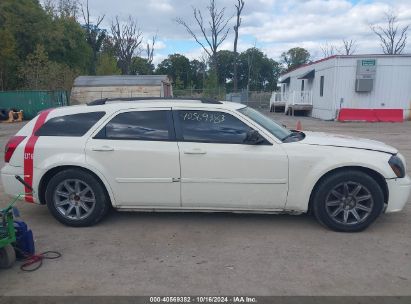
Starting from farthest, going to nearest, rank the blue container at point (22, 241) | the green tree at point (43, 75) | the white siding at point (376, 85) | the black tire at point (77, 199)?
the green tree at point (43, 75) → the white siding at point (376, 85) → the black tire at point (77, 199) → the blue container at point (22, 241)

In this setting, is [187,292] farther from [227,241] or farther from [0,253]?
[0,253]

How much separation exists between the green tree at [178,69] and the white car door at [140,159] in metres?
65.2

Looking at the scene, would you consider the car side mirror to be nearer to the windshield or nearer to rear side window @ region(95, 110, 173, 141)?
the windshield

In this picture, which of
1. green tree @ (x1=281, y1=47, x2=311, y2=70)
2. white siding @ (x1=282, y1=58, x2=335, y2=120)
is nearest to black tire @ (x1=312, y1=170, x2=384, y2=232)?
white siding @ (x1=282, y1=58, x2=335, y2=120)

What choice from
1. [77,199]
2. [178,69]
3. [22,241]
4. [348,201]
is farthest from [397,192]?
[178,69]

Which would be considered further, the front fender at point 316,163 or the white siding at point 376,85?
the white siding at point 376,85

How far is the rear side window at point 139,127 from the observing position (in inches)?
196

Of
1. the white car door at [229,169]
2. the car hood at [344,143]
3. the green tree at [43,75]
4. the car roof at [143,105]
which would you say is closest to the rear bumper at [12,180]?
the car roof at [143,105]

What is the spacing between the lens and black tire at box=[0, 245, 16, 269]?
12.8 feet

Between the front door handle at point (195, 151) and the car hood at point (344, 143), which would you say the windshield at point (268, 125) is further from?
the front door handle at point (195, 151)

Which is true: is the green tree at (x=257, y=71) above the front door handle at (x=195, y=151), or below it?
above

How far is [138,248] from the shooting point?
441 cm

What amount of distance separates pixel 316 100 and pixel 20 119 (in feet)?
63.0

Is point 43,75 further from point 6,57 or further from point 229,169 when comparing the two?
point 229,169
